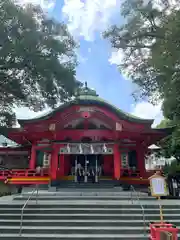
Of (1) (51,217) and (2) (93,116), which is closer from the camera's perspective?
(1) (51,217)

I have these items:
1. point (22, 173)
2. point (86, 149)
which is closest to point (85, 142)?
point (86, 149)

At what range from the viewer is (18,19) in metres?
9.12

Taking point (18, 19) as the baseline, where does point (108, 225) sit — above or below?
below

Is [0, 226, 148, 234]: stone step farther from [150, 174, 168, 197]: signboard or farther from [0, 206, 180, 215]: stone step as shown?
[150, 174, 168, 197]: signboard

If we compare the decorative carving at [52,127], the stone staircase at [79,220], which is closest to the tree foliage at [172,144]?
the stone staircase at [79,220]

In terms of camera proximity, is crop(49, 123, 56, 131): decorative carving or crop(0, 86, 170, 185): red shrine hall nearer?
crop(49, 123, 56, 131): decorative carving

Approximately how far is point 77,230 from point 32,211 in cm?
212

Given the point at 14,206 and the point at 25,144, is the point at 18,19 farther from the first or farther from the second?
the point at 25,144

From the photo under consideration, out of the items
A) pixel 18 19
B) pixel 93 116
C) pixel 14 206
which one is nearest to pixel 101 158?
pixel 93 116

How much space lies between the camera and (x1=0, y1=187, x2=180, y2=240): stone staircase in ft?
21.5

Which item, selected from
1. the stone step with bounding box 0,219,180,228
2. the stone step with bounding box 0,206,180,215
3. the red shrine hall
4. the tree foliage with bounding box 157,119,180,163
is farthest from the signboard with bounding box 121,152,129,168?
the stone step with bounding box 0,219,180,228

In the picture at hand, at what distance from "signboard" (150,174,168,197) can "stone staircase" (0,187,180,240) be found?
1.32m

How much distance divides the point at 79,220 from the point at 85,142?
20.5 ft

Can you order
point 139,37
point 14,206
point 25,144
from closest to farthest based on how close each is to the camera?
point 14,206, point 139,37, point 25,144
